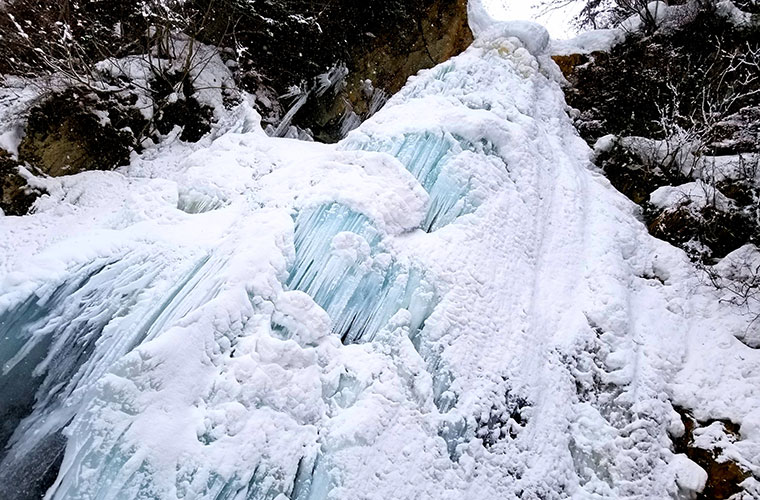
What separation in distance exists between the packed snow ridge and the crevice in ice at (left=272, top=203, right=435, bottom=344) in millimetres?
15

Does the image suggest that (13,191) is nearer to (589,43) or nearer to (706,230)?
(706,230)

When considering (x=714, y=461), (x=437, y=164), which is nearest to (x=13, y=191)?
(x=437, y=164)

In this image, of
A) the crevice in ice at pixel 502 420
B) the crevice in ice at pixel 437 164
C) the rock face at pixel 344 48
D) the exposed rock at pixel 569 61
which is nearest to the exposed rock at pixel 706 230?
the crevice in ice at pixel 437 164

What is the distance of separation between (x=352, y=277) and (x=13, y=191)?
3.68 metres

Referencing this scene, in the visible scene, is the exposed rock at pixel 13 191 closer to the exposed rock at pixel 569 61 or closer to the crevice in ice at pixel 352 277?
the crevice in ice at pixel 352 277

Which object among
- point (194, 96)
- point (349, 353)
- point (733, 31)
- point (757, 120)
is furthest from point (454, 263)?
point (733, 31)

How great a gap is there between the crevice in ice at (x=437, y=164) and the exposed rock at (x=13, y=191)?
312 cm

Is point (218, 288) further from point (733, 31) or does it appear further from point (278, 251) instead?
point (733, 31)

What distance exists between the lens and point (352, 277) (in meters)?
3.12

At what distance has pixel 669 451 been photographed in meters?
2.90

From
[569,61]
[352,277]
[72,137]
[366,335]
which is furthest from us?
[569,61]

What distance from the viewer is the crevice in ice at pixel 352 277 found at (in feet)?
9.93

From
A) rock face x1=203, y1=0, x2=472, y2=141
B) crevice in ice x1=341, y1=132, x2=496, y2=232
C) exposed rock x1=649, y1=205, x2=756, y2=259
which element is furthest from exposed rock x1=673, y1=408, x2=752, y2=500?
rock face x1=203, y1=0, x2=472, y2=141

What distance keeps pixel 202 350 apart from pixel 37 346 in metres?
1.01
